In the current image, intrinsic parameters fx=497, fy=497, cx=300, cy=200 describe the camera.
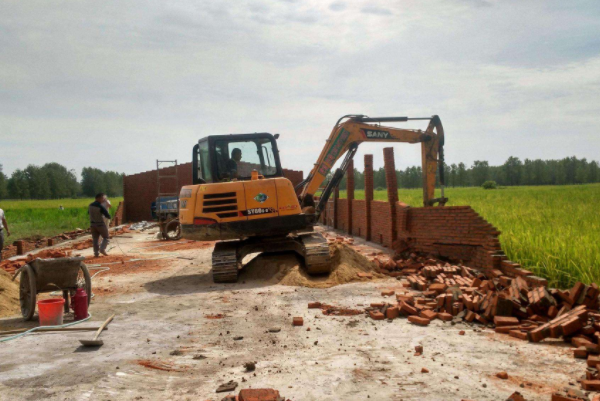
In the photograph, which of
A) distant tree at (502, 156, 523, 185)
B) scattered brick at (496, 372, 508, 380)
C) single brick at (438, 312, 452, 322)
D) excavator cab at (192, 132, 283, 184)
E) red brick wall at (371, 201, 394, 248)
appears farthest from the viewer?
distant tree at (502, 156, 523, 185)

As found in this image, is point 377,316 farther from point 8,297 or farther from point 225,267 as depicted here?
point 8,297

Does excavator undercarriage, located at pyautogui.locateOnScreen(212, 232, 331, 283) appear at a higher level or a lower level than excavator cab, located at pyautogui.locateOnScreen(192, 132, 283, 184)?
lower

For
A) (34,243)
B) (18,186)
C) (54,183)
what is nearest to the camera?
(34,243)

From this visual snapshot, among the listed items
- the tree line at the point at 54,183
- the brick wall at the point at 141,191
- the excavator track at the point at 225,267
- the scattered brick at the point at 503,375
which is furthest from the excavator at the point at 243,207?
the tree line at the point at 54,183

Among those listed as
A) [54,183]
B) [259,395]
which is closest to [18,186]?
[54,183]

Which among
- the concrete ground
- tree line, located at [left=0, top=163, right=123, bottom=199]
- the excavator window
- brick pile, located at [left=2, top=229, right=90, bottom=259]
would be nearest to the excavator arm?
the excavator window

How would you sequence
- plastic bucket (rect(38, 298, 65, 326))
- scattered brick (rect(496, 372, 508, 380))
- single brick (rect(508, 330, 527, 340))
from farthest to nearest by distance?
plastic bucket (rect(38, 298, 65, 326)), single brick (rect(508, 330, 527, 340)), scattered brick (rect(496, 372, 508, 380))

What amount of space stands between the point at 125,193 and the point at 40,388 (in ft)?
107

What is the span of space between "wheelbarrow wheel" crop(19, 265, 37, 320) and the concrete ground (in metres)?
0.19

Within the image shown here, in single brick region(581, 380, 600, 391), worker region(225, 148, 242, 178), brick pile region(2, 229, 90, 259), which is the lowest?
single brick region(581, 380, 600, 391)

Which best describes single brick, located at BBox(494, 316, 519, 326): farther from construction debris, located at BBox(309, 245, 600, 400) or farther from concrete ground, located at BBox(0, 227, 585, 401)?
concrete ground, located at BBox(0, 227, 585, 401)

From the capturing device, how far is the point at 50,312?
6789 millimetres

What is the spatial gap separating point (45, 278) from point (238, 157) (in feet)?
15.1

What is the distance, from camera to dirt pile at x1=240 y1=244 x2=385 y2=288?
963 cm
